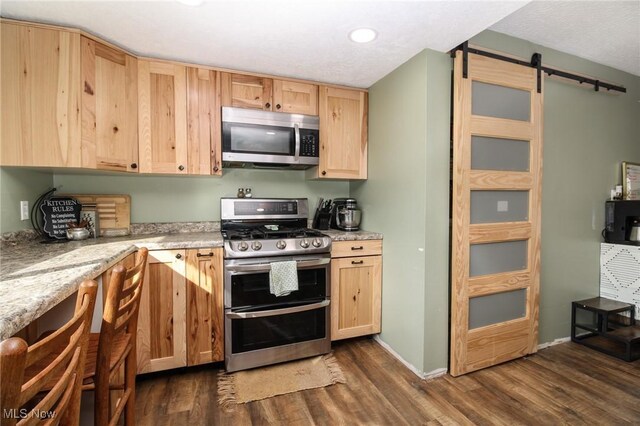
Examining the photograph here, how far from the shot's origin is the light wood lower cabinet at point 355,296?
241 centimetres

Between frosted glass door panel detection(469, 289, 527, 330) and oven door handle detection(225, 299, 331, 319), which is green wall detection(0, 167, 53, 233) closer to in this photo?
oven door handle detection(225, 299, 331, 319)

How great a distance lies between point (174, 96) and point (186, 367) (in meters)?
2.01

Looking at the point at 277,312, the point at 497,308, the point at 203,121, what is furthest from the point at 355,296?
the point at 203,121

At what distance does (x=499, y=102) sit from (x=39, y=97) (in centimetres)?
300

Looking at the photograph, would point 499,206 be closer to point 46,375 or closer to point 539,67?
point 539,67

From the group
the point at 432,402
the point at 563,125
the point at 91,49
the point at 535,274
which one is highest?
the point at 91,49

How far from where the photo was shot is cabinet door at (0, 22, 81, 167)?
1659 mm

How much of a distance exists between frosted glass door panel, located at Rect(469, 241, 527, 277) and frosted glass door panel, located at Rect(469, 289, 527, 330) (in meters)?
0.19

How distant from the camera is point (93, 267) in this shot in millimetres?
1265

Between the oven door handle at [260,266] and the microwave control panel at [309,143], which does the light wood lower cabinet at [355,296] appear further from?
the microwave control panel at [309,143]

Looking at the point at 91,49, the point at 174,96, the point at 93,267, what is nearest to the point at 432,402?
the point at 93,267

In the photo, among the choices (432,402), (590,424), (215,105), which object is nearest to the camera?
(590,424)

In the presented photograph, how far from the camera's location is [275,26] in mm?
1751

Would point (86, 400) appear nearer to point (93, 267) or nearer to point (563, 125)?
point (93, 267)
